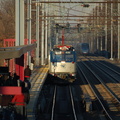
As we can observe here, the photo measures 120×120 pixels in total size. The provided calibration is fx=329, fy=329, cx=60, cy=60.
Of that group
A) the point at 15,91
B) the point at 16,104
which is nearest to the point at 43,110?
the point at 16,104

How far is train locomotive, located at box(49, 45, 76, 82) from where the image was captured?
21.5 m

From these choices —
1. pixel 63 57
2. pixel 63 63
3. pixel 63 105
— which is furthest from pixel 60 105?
pixel 63 57

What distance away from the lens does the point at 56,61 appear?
21.7 meters

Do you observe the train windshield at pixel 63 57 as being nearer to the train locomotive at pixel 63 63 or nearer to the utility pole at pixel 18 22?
the train locomotive at pixel 63 63

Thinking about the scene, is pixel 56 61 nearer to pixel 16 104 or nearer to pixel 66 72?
pixel 66 72

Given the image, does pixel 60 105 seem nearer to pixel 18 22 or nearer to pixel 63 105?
pixel 63 105

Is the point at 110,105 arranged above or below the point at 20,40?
below

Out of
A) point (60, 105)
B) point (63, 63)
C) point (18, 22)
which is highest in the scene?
point (18, 22)

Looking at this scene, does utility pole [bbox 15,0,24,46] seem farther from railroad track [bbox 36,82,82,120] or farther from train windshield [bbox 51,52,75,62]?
train windshield [bbox 51,52,75,62]

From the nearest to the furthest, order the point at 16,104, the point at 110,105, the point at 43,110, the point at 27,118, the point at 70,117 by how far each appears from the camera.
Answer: the point at 16,104
the point at 27,118
the point at 70,117
the point at 43,110
the point at 110,105

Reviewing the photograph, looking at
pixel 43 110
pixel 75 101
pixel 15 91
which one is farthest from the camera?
pixel 75 101

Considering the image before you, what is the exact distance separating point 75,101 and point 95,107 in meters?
1.88

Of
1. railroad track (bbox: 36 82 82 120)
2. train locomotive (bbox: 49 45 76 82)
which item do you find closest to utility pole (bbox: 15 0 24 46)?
railroad track (bbox: 36 82 82 120)

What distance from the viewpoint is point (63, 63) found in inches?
848
